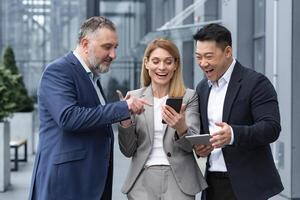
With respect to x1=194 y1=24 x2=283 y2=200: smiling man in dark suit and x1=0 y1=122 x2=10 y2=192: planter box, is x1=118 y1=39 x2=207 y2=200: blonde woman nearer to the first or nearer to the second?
x1=194 y1=24 x2=283 y2=200: smiling man in dark suit

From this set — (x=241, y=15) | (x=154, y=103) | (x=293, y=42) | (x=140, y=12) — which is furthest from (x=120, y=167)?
(x=140, y=12)

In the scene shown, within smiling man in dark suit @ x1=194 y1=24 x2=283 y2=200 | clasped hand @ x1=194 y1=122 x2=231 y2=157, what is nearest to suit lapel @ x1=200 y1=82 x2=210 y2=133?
smiling man in dark suit @ x1=194 y1=24 x2=283 y2=200

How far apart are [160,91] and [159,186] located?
0.55m

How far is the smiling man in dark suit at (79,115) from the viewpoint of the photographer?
334 centimetres

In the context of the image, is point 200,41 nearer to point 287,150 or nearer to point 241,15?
point 287,150

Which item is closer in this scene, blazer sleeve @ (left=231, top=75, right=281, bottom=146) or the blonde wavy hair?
blazer sleeve @ (left=231, top=75, right=281, bottom=146)

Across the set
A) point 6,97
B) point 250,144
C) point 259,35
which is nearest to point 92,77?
point 250,144

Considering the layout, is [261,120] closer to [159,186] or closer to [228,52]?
[228,52]

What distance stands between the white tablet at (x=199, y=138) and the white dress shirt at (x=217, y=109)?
10.2 inches

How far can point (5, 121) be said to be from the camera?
32.0ft

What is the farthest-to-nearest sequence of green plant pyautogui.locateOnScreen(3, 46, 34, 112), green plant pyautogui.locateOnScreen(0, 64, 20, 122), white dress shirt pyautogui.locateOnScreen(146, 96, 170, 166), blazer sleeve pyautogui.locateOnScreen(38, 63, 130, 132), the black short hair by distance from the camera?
green plant pyautogui.locateOnScreen(3, 46, 34, 112), green plant pyautogui.locateOnScreen(0, 64, 20, 122), white dress shirt pyautogui.locateOnScreen(146, 96, 170, 166), the black short hair, blazer sleeve pyautogui.locateOnScreen(38, 63, 130, 132)

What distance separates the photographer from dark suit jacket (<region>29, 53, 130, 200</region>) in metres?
3.32

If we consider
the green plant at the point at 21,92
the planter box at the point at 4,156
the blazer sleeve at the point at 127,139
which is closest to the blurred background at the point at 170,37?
the planter box at the point at 4,156

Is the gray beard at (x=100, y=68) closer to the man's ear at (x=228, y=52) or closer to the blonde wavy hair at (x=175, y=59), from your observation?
the blonde wavy hair at (x=175, y=59)
